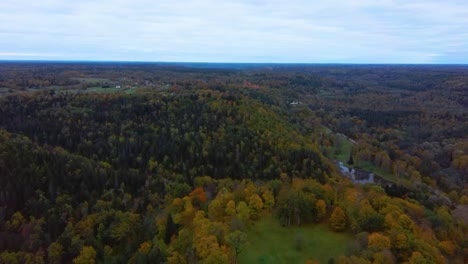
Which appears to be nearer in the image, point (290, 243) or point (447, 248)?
point (447, 248)

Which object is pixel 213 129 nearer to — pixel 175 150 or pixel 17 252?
pixel 175 150

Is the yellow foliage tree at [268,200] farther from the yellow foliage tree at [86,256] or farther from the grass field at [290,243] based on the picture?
the yellow foliage tree at [86,256]

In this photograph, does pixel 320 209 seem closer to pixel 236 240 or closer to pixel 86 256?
pixel 236 240

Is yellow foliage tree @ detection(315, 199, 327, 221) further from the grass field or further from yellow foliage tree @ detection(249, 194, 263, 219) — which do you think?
yellow foliage tree @ detection(249, 194, 263, 219)

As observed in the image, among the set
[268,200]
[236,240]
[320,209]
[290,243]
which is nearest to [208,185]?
[268,200]

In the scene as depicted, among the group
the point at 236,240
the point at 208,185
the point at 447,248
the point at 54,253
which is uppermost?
the point at 236,240

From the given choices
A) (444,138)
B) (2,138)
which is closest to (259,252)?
(2,138)

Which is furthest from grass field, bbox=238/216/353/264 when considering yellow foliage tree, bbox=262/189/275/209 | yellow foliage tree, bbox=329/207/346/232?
yellow foliage tree, bbox=262/189/275/209

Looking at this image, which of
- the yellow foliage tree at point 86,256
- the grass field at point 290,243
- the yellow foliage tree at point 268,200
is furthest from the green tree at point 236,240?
the yellow foliage tree at point 86,256
